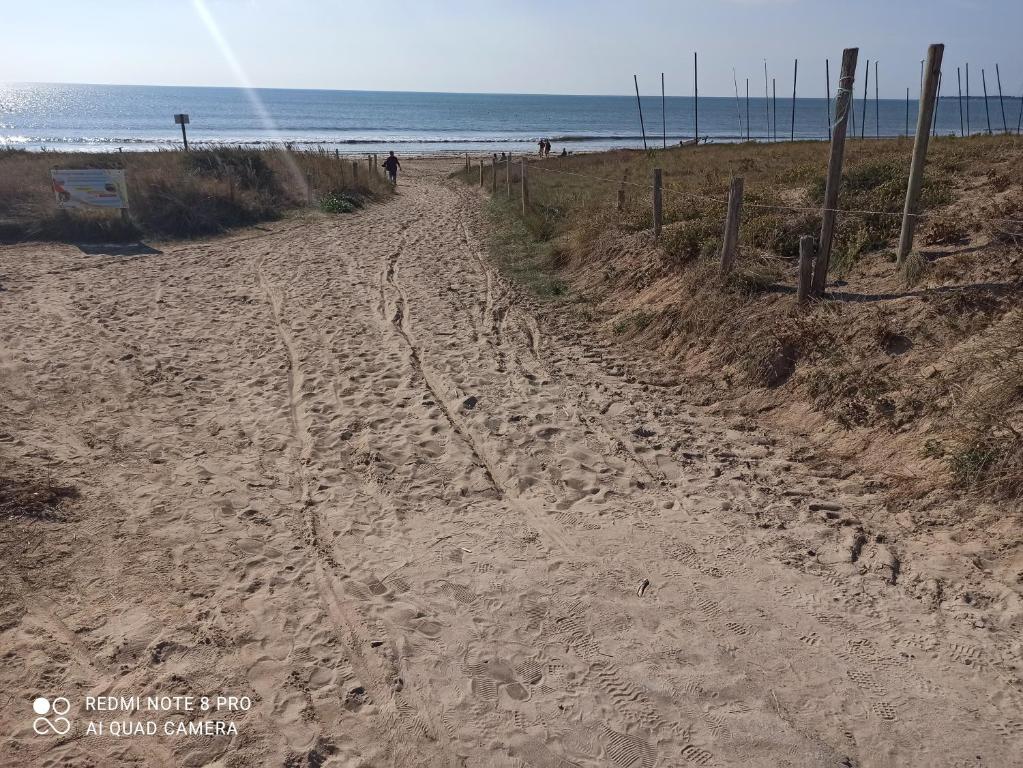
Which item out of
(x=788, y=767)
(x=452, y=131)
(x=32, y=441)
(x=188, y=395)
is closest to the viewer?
(x=788, y=767)

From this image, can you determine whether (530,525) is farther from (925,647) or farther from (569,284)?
(569,284)

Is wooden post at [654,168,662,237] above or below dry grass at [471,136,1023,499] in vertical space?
above

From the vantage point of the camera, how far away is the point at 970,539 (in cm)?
408

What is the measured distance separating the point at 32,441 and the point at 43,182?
15.3 meters

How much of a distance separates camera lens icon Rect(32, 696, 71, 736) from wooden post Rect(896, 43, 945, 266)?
753 centimetres

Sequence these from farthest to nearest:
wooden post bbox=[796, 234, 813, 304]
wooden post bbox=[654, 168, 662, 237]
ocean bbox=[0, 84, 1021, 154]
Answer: ocean bbox=[0, 84, 1021, 154] → wooden post bbox=[654, 168, 662, 237] → wooden post bbox=[796, 234, 813, 304]

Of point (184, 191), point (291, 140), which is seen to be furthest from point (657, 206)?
point (291, 140)

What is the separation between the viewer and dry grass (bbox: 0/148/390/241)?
1537 centimetres

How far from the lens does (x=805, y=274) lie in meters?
6.96

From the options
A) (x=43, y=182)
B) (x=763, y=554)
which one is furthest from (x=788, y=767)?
(x=43, y=182)

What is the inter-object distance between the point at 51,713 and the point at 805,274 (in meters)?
6.86

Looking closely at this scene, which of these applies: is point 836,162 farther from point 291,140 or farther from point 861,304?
point 291,140

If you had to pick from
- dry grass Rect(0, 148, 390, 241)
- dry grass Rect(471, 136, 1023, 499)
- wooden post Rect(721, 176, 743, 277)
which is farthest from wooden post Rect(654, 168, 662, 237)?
dry grass Rect(0, 148, 390, 241)

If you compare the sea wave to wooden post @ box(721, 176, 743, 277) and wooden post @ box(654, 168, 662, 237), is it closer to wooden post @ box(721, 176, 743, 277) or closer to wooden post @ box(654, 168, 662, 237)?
wooden post @ box(654, 168, 662, 237)
